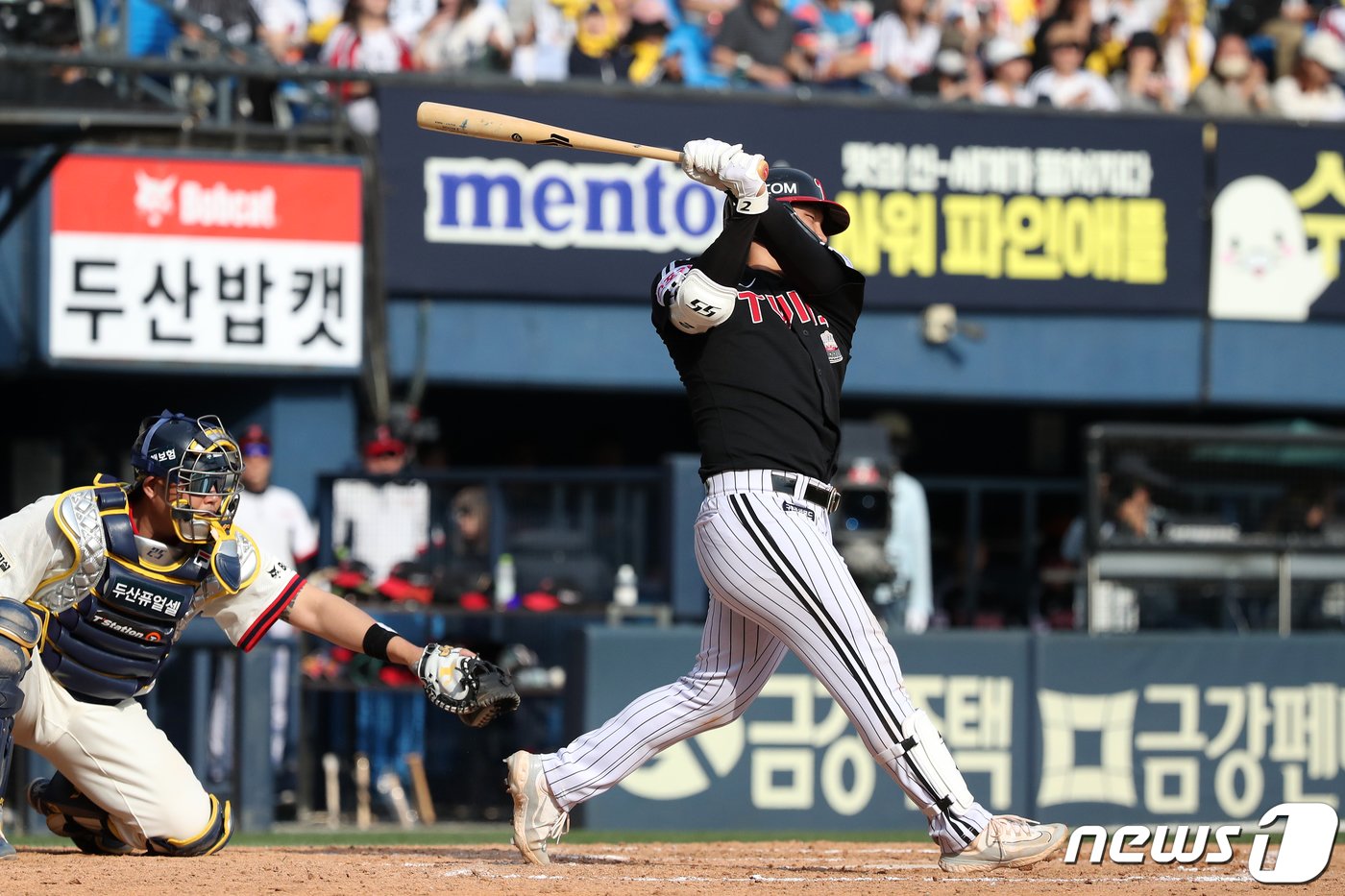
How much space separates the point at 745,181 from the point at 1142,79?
27.5ft

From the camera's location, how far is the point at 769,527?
18.0 feet

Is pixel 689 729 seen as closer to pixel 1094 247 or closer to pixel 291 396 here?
pixel 291 396

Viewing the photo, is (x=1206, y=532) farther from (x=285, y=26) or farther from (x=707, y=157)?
(x=285, y=26)

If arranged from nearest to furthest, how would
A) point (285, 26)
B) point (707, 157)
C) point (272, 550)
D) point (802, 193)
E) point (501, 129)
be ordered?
point (707, 157) → point (802, 193) → point (501, 129) → point (272, 550) → point (285, 26)

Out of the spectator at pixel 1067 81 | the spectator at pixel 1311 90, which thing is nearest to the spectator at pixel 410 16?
the spectator at pixel 1067 81

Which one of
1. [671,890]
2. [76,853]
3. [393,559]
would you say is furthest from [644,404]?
[671,890]

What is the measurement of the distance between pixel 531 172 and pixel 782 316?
6390 mm

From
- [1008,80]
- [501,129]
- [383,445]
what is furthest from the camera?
[1008,80]

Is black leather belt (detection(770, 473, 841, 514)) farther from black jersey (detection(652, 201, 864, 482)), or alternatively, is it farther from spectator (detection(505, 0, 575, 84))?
spectator (detection(505, 0, 575, 84))

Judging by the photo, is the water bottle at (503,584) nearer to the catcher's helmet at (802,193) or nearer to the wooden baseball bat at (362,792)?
the wooden baseball bat at (362,792)

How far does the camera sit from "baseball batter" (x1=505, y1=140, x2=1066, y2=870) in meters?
5.44

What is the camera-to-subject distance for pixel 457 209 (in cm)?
1178

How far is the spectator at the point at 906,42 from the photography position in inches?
515

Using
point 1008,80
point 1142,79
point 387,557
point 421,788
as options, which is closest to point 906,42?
point 1008,80
